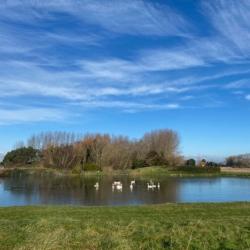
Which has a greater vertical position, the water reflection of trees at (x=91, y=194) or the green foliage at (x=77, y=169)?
the green foliage at (x=77, y=169)

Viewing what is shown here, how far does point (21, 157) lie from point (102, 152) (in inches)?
927

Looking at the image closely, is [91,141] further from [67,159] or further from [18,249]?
[18,249]

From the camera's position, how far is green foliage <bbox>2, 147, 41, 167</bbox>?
3905 inches

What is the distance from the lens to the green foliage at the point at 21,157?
325ft

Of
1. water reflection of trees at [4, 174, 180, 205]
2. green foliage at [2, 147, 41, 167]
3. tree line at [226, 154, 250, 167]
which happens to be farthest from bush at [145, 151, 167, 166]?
water reflection of trees at [4, 174, 180, 205]

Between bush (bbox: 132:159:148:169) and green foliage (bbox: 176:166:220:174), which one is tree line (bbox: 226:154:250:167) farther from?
bush (bbox: 132:159:148:169)

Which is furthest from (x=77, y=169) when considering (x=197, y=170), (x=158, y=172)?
(x=197, y=170)

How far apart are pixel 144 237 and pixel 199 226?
2.09 m

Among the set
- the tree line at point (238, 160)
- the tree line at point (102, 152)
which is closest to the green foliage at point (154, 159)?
the tree line at point (102, 152)

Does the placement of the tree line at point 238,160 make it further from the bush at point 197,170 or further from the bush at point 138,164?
the bush at point 138,164

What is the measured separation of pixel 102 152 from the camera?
87000mm

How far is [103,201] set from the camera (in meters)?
31.1

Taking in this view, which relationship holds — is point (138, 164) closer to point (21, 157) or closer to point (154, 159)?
point (154, 159)

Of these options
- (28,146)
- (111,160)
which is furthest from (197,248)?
(28,146)
